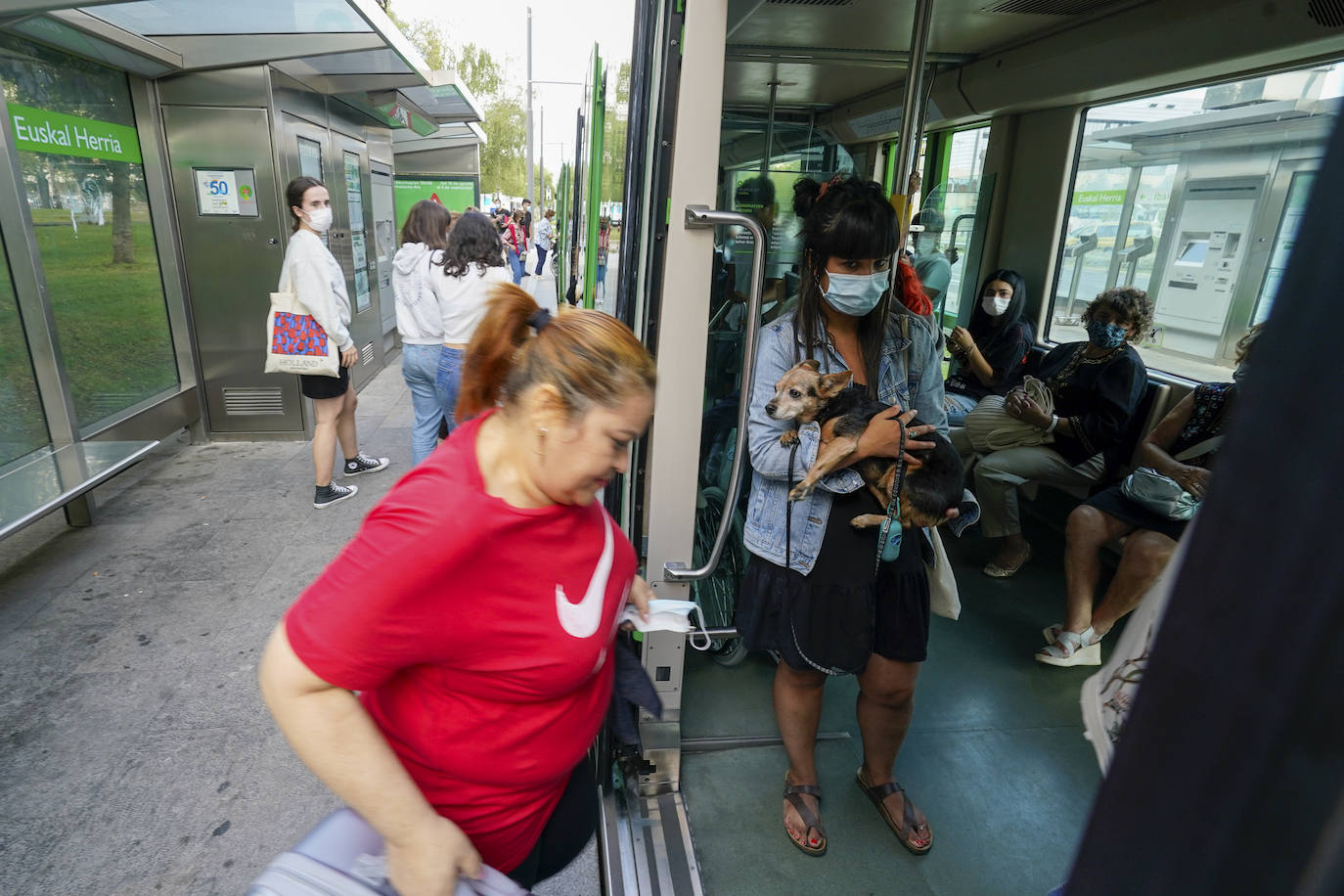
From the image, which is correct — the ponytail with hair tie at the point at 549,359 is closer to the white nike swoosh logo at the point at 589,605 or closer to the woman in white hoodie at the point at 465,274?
the white nike swoosh logo at the point at 589,605

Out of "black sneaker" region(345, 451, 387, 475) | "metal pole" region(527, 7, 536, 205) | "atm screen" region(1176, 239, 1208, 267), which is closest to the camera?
"atm screen" region(1176, 239, 1208, 267)

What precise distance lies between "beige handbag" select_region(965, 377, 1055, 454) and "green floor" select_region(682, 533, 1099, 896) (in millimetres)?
1049

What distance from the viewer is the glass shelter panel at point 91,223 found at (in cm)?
452

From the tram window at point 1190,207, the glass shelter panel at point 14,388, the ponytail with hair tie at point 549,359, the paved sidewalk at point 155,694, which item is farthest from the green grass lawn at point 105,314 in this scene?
the tram window at point 1190,207

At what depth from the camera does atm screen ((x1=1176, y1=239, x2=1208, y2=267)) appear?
4.70m

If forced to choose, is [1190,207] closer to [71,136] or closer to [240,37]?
[240,37]

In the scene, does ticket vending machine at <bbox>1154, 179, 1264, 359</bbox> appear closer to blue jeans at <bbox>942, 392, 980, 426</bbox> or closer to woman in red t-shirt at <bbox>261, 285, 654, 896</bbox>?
blue jeans at <bbox>942, 392, 980, 426</bbox>

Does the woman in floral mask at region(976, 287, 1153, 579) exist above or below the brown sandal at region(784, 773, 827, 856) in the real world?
above

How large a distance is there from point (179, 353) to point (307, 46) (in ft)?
8.88

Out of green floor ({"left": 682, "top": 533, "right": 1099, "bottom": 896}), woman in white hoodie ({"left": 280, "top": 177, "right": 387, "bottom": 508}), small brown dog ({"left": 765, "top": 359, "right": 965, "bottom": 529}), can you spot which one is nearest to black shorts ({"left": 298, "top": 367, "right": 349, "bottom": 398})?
woman in white hoodie ({"left": 280, "top": 177, "right": 387, "bottom": 508})

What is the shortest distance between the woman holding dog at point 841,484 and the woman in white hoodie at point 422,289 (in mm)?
2950

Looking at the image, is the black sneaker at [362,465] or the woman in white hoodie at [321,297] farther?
the black sneaker at [362,465]

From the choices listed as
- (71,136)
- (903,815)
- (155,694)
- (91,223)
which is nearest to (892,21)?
(903,815)

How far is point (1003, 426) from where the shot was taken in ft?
13.9
